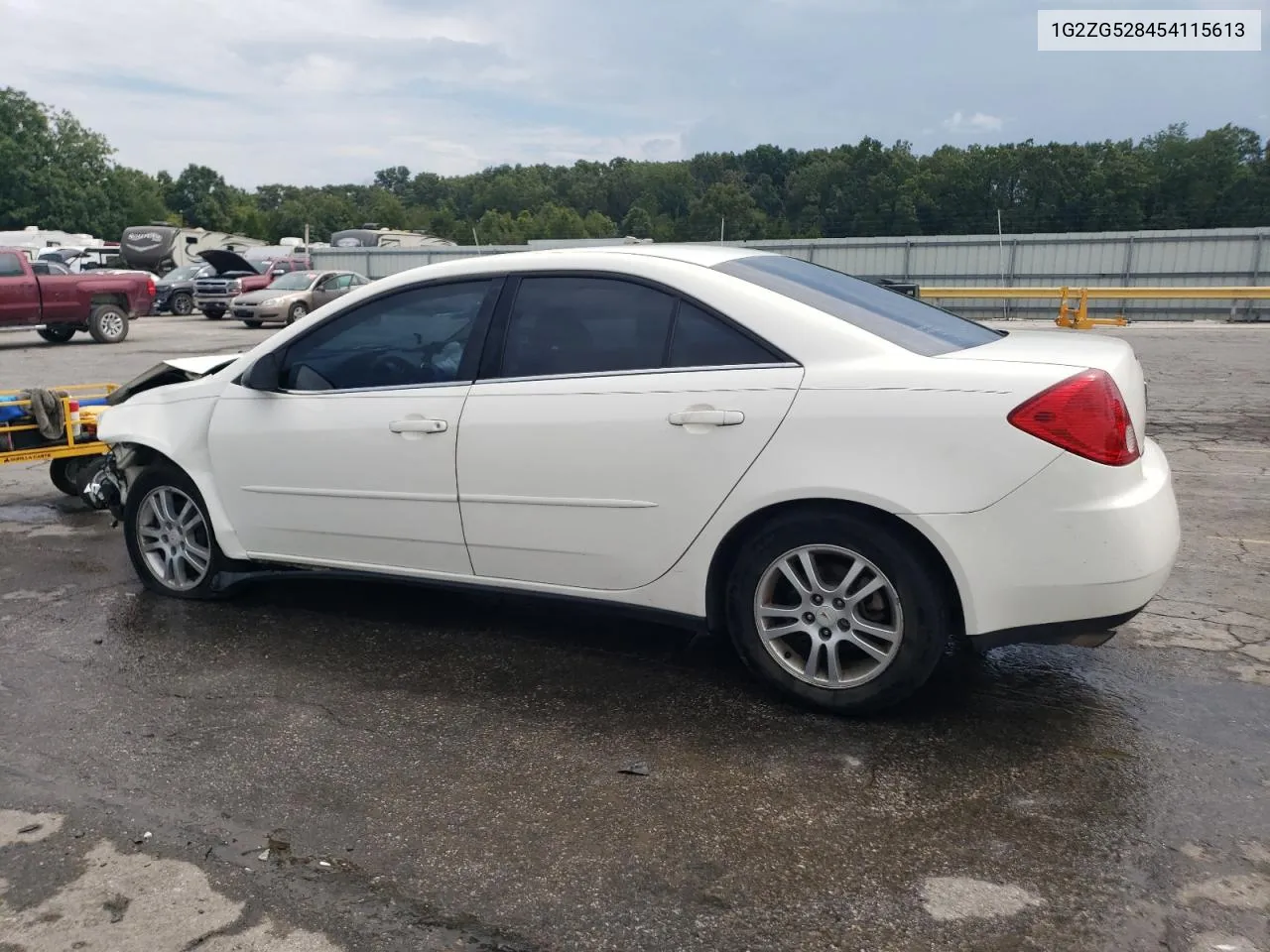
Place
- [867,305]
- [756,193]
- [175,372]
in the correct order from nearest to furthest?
1. [867,305]
2. [175,372]
3. [756,193]

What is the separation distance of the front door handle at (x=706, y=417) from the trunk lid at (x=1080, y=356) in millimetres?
Answer: 690

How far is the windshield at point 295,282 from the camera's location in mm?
25656

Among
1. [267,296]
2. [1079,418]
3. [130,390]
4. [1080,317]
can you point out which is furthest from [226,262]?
[1079,418]

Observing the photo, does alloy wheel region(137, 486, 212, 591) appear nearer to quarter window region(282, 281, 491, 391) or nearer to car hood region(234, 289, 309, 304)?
quarter window region(282, 281, 491, 391)

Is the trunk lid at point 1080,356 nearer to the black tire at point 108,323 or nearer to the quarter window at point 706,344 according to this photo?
the quarter window at point 706,344

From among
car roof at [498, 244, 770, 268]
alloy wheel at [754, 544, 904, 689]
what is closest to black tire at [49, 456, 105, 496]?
car roof at [498, 244, 770, 268]

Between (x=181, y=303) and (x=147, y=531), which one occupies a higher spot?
(x=181, y=303)

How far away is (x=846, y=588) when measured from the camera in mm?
3512

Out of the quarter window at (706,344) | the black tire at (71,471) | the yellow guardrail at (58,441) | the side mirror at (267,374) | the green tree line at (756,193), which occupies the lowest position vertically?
the black tire at (71,471)

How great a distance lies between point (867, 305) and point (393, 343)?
193 cm

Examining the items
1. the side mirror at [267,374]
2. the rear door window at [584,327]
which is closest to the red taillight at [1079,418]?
the rear door window at [584,327]

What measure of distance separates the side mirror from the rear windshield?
78.1 inches

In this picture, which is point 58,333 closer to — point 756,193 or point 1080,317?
point 1080,317

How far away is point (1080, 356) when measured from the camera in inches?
138
